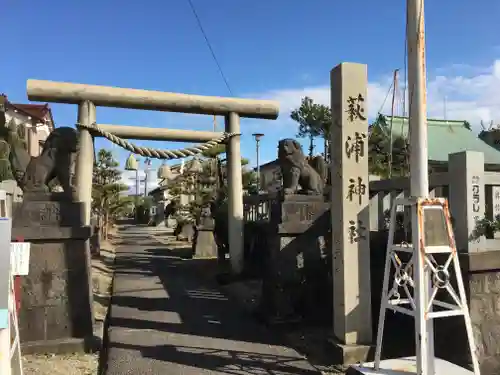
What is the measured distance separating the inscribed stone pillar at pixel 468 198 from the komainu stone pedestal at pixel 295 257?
2240 millimetres

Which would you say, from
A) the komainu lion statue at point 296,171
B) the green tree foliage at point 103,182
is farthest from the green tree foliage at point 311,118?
the komainu lion statue at point 296,171

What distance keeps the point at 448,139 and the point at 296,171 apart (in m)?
11.7

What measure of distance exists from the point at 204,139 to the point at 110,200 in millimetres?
12508

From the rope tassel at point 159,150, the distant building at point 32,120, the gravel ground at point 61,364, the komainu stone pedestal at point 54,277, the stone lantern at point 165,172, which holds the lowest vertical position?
the gravel ground at point 61,364

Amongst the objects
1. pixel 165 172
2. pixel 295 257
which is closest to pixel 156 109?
pixel 295 257

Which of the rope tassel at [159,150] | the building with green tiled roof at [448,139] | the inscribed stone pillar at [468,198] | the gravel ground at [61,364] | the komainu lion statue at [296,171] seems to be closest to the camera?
the inscribed stone pillar at [468,198]

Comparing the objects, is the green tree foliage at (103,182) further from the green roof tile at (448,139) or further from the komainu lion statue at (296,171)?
the komainu lion statue at (296,171)

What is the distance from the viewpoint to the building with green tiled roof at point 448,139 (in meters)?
14.7

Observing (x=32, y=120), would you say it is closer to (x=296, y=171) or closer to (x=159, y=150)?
(x=159, y=150)

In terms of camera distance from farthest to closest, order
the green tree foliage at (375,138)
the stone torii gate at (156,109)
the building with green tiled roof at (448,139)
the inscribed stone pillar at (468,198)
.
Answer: the building with green tiled roof at (448,139)
the green tree foliage at (375,138)
the stone torii gate at (156,109)
the inscribed stone pillar at (468,198)

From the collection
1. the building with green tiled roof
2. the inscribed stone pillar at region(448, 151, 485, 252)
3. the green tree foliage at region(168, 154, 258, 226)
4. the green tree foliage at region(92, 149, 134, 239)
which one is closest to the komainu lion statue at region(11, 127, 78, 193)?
the inscribed stone pillar at region(448, 151, 485, 252)

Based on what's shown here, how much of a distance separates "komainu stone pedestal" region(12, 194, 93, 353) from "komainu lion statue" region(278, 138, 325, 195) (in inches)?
119

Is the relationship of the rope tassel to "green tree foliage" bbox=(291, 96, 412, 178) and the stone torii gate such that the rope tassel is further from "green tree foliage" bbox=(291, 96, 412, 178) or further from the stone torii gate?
"green tree foliage" bbox=(291, 96, 412, 178)

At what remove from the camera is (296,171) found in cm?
643
